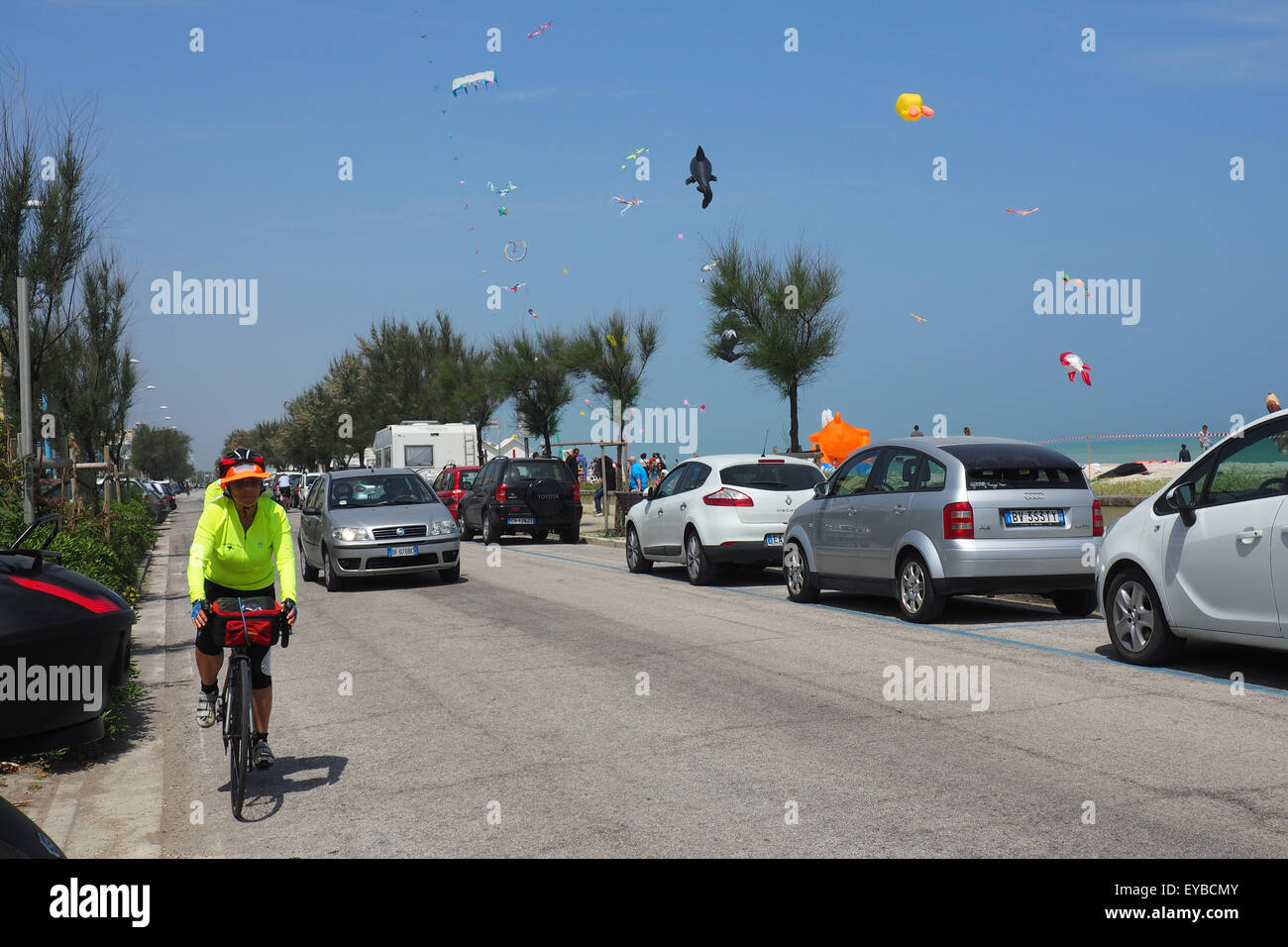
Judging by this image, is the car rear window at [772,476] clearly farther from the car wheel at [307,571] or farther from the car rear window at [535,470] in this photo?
the car rear window at [535,470]

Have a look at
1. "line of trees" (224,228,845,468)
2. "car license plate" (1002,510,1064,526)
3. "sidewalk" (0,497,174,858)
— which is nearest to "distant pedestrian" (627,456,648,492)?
"line of trees" (224,228,845,468)

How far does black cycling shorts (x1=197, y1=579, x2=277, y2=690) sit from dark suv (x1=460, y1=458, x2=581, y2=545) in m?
20.8

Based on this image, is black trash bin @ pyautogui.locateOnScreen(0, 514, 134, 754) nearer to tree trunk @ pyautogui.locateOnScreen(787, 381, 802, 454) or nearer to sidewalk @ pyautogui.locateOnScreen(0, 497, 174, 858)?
sidewalk @ pyautogui.locateOnScreen(0, 497, 174, 858)

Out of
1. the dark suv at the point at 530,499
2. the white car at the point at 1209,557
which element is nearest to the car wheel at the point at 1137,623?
the white car at the point at 1209,557

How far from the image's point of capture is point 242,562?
20.3 ft

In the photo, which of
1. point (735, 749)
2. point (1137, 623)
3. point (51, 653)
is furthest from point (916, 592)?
point (51, 653)

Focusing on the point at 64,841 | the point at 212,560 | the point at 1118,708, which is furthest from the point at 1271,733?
the point at 64,841

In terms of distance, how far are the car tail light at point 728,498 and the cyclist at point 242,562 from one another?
10209 millimetres

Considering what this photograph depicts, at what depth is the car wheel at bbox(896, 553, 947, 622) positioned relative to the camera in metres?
11.7

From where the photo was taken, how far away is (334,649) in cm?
1134

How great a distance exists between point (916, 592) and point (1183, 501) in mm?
3521

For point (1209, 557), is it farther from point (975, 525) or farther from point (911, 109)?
point (911, 109)
